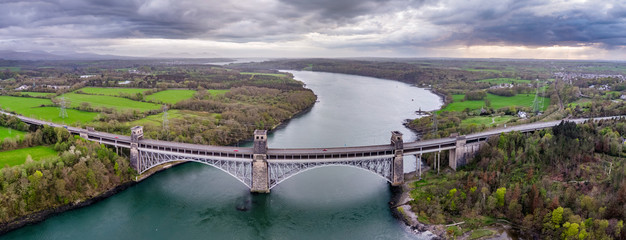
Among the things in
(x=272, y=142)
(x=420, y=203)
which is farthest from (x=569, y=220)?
(x=272, y=142)

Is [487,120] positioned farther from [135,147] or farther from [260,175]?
[135,147]

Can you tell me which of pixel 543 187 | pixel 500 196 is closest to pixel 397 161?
pixel 500 196

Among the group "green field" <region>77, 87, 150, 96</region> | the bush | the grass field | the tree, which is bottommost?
the tree

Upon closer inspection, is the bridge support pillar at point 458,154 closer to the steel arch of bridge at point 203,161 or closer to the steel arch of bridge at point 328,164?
the steel arch of bridge at point 328,164

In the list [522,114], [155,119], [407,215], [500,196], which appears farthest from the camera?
[522,114]

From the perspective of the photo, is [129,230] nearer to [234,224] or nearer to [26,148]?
[234,224]

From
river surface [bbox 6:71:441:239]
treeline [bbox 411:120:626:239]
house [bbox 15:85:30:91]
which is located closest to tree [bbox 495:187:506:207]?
treeline [bbox 411:120:626:239]

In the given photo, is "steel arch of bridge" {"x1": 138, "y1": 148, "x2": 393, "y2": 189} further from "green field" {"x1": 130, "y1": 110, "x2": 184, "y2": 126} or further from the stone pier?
"green field" {"x1": 130, "y1": 110, "x2": 184, "y2": 126}
